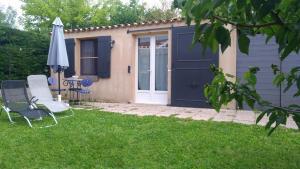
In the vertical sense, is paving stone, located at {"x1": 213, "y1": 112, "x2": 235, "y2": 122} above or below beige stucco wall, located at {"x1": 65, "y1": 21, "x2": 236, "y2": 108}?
below

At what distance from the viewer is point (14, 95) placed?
300 inches

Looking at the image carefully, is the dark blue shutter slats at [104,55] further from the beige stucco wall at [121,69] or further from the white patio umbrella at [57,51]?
the white patio umbrella at [57,51]

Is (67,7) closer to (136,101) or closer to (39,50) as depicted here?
(39,50)

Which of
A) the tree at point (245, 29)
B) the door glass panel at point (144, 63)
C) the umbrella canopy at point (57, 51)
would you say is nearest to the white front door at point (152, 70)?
the door glass panel at point (144, 63)

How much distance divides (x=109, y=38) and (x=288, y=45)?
10882 millimetres

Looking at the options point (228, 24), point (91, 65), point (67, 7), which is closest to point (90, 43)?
point (91, 65)

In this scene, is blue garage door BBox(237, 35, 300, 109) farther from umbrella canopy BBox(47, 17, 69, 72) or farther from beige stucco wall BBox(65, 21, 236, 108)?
umbrella canopy BBox(47, 17, 69, 72)

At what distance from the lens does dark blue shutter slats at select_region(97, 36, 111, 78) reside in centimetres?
1154

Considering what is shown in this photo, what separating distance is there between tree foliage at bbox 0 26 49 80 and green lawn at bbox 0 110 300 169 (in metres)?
6.63

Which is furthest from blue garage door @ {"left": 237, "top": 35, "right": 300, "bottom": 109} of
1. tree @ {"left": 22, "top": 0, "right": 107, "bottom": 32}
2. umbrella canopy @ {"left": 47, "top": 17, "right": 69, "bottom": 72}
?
tree @ {"left": 22, "top": 0, "right": 107, "bottom": 32}

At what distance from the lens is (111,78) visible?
11617 millimetres

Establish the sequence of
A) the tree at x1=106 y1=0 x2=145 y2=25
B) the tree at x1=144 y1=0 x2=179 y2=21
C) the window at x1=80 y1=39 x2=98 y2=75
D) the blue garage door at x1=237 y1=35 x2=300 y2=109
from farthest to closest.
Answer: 1. the tree at x1=106 y1=0 x2=145 y2=25
2. the tree at x1=144 y1=0 x2=179 y2=21
3. the window at x1=80 y1=39 x2=98 y2=75
4. the blue garage door at x1=237 y1=35 x2=300 y2=109

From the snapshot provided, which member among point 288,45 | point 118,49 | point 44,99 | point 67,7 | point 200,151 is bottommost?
point 200,151

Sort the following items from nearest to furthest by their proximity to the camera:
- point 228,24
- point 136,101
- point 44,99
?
point 228,24 < point 44,99 < point 136,101
